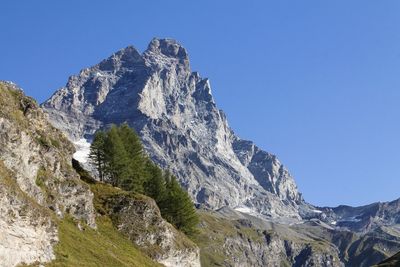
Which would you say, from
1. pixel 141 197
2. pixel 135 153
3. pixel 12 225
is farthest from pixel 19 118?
pixel 135 153

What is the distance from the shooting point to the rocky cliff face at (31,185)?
5247cm

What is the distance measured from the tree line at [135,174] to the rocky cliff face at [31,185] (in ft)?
30.7

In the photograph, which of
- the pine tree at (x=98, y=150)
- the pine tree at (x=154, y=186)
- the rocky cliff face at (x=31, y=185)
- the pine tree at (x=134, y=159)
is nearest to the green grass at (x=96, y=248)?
the rocky cliff face at (x=31, y=185)

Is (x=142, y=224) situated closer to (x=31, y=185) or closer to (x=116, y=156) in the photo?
(x=116, y=156)

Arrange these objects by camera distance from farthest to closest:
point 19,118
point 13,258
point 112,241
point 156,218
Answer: point 156,218 < point 112,241 < point 19,118 < point 13,258

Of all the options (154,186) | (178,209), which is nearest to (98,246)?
(154,186)

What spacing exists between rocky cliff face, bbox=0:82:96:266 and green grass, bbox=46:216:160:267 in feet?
5.64

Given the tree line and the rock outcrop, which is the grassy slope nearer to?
the rock outcrop

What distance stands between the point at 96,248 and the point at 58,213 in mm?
7394

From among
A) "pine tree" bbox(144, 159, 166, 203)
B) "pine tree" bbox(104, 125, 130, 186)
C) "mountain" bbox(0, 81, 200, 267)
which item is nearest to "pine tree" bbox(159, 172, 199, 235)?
"pine tree" bbox(144, 159, 166, 203)

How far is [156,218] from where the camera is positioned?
3654 inches

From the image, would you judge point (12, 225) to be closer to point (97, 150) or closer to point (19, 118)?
point (19, 118)

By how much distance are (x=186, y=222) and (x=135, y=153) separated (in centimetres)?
1982

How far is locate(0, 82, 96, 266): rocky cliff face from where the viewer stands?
5247cm
